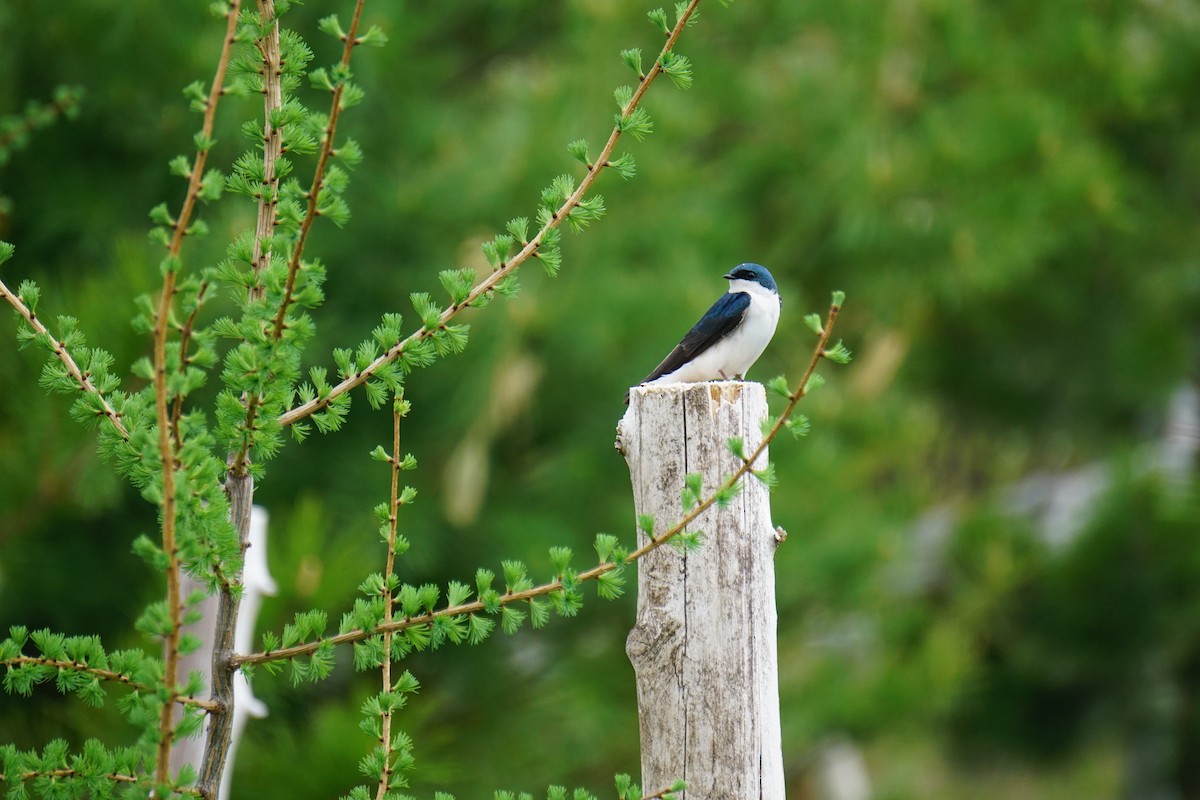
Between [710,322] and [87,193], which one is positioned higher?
[87,193]

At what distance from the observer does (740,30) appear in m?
8.98

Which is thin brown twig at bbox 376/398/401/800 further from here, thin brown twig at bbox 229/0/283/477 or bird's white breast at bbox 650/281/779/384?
bird's white breast at bbox 650/281/779/384

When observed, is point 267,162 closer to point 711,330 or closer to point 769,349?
point 711,330

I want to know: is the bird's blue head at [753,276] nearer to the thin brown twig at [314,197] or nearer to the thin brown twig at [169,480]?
the thin brown twig at [314,197]

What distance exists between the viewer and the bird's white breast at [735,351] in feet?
10.7

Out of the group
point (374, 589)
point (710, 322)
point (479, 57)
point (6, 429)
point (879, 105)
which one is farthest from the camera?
A: point (879, 105)

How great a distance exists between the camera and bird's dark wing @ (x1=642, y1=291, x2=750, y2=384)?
10.7 feet

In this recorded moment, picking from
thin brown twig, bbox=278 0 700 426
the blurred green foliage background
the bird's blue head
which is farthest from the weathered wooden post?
the blurred green foliage background

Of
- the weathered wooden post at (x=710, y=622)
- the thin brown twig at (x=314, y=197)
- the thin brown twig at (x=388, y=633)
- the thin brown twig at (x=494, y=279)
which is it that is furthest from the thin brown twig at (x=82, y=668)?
the weathered wooden post at (x=710, y=622)

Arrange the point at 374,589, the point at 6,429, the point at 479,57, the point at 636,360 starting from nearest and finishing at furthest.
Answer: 1. the point at 374,589
2. the point at 6,429
3. the point at 636,360
4. the point at 479,57

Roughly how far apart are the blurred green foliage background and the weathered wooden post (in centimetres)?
202

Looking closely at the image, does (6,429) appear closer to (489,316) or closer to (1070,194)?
(489,316)

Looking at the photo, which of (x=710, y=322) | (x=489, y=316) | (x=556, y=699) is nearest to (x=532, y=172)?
(x=489, y=316)

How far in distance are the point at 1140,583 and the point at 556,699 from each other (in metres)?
4.11
